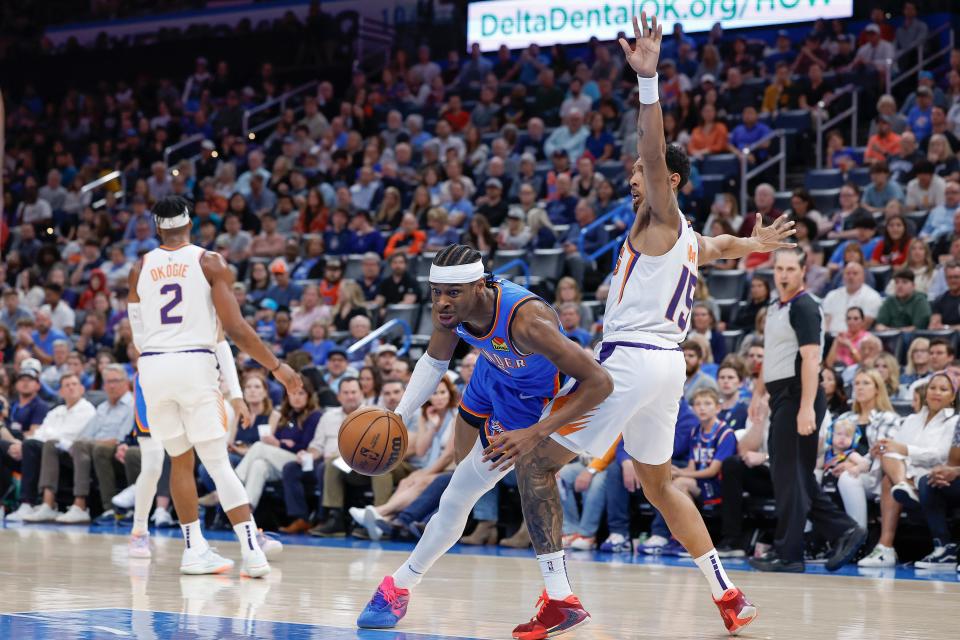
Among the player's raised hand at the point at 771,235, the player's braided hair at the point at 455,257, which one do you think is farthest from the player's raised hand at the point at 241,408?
the player's raised hand at the point at 771,235

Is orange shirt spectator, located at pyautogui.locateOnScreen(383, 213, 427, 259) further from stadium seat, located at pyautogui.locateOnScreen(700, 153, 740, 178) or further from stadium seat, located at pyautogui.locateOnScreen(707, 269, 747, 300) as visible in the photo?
stadium seat, located at pyautogui.locateOnScreen(707, 269, 747, 300)

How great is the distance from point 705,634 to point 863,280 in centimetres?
695

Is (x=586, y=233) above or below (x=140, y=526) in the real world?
above

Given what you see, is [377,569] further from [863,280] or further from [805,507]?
[863,280]

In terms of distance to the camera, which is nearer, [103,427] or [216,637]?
[216,637]

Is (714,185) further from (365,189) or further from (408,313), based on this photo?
(365,189)

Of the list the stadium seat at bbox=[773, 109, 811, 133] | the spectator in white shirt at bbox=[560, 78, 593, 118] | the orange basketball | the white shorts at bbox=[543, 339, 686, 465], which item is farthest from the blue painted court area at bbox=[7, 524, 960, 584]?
the spectator in white shirt at bbox=[560, 78, 593, 118]

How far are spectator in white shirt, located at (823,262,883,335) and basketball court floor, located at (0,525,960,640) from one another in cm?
323

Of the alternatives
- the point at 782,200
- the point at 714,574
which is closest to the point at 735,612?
the point at 714,574

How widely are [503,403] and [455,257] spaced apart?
2.21 ft

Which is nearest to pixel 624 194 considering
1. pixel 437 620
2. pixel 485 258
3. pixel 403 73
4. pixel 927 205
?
pixel 485 258

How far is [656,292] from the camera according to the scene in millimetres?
5188

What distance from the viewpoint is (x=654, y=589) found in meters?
6.83

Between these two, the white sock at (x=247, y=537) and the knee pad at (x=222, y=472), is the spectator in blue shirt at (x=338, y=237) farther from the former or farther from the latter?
the white sock at (x=247, y=537)
